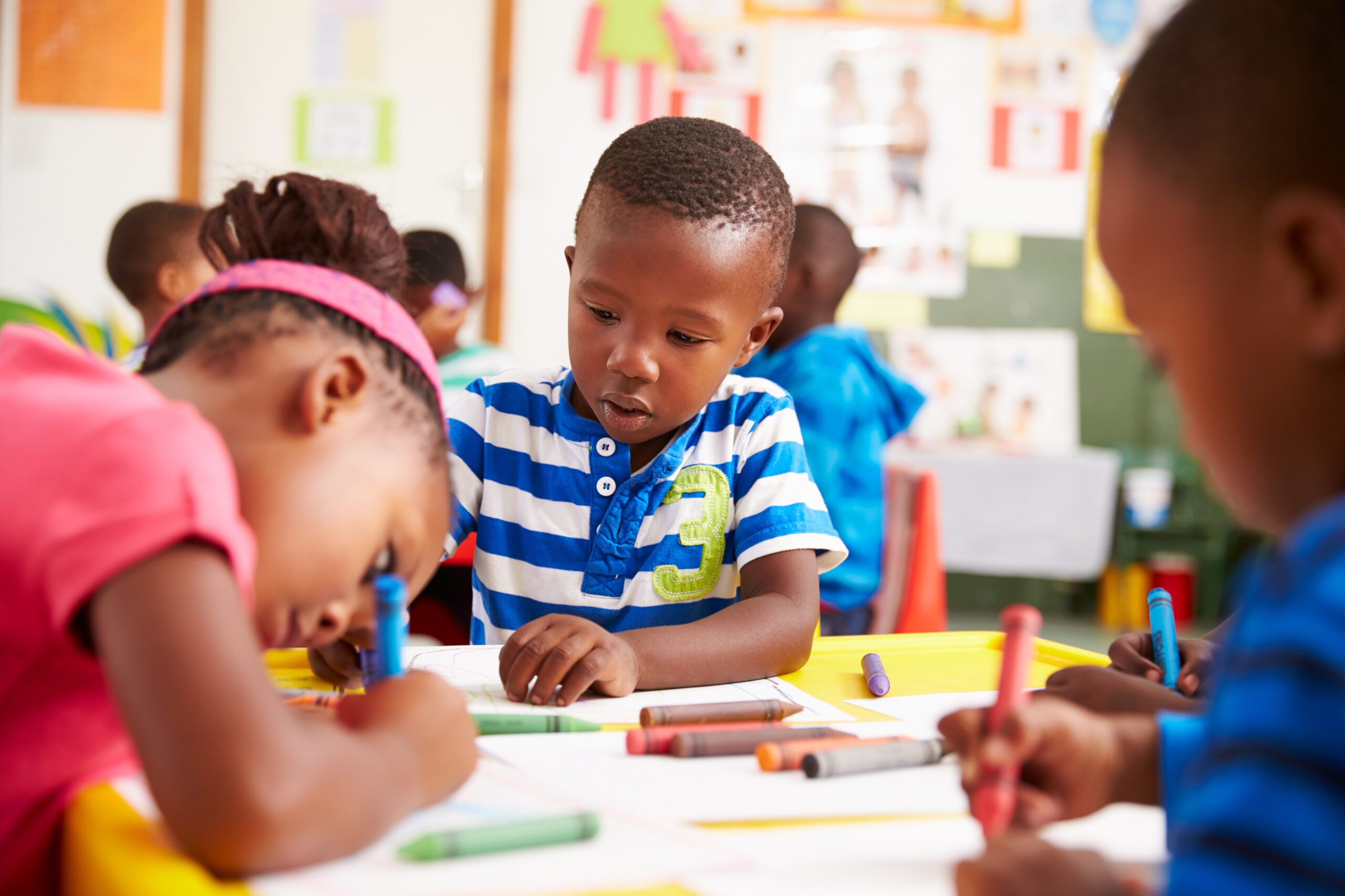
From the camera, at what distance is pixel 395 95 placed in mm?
4062

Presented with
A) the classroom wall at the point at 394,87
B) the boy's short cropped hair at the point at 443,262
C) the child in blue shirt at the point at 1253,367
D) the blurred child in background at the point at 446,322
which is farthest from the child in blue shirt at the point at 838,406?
the classroom wall at the point at 394,87

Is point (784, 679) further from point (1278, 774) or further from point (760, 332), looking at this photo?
point (1278, 774)

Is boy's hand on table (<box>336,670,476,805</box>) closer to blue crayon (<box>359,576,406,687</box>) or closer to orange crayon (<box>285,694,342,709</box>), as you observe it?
blue crayon (<box>359,576,406,687</box>)

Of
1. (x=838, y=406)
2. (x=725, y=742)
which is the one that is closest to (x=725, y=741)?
(x=725, y=742)

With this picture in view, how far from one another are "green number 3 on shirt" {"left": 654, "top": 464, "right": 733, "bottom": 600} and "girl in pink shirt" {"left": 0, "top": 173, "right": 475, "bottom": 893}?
42 centimetres

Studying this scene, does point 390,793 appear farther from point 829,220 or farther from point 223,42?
point 223,42

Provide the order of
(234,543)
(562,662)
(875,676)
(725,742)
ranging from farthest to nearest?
(875,676), (562,662), (725,742), (234,543)

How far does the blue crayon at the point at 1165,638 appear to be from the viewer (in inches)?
34.5

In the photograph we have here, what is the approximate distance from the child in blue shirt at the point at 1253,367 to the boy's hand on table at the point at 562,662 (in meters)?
0.35

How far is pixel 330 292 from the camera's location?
2.11 ft

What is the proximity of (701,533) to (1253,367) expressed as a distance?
719 mm

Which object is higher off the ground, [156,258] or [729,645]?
[156,258]

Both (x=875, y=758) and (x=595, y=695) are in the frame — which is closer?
(x=875, y=758)

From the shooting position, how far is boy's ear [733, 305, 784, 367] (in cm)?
120
